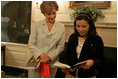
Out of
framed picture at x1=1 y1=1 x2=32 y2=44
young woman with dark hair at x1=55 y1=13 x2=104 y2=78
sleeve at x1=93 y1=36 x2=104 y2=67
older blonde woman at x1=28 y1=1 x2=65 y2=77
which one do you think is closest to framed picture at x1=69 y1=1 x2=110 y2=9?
framed picture at x1=1 y1=1 x2=32 y2=44

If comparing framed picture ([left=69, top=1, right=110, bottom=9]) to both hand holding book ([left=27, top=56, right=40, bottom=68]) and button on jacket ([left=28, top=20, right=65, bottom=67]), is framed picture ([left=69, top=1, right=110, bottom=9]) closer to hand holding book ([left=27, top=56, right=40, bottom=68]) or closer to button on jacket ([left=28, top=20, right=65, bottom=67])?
button on jacket ([left=28, top=20, right=65, bottom=67])

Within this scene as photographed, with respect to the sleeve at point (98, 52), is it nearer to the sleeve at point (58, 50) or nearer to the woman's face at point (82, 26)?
the woman's face at point (82, 26)

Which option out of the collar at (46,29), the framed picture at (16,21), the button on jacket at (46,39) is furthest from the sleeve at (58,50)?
the framed picture at (16,21)

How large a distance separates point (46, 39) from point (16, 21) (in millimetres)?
2338

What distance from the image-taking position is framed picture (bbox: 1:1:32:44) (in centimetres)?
352

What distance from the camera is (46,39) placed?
155cm

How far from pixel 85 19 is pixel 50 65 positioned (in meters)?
0.66

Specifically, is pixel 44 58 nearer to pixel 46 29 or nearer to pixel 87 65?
pixel 46 29

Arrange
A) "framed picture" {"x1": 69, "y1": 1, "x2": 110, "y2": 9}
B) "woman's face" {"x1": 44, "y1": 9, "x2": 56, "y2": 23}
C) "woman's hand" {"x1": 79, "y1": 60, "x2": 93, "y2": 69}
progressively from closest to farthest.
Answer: "woman's hand" {"x1": 79, "y1": 60, "x2": 93, "y2": 69}, "woman's face" {"x1": 44, "y1": 9, "x2": 56, "y2": 23}, "framed picture" {"x1": 69, "y1": 1, "x2": 110, "y2": 9}

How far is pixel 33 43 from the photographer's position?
1.57 meters

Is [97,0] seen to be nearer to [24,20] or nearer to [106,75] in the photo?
[106,75]

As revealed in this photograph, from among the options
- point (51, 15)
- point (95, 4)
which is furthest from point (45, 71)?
point (95, 4)

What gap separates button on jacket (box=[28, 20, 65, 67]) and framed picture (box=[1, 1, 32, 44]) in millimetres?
2049

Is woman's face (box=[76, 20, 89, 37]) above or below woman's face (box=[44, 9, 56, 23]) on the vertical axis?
below
